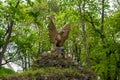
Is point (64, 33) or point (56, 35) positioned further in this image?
point (64, 33)

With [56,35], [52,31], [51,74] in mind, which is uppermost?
[52,31]

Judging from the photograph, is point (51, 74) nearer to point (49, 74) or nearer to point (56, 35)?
point (49, 74)

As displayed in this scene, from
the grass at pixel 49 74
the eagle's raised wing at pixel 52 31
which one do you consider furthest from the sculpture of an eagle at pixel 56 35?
the grass at pixel 49 74

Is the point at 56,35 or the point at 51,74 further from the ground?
the point at 56,35

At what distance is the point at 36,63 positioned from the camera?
51.7ft

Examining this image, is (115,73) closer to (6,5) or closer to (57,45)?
(57,45)

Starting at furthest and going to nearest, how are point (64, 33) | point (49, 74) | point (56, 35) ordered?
point (64, 33)
point (56, 35)
point (49, 74)

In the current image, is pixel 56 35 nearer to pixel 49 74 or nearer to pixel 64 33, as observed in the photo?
pixel 64 33

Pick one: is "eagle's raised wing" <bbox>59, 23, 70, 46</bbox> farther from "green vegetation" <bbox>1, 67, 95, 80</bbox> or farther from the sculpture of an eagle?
"green vegetation" <bbox>1, 67, 95, 80</bbox>

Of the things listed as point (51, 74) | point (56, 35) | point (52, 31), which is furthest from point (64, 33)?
point (51, 74)

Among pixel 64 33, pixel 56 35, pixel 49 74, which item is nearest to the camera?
pixel 49 74

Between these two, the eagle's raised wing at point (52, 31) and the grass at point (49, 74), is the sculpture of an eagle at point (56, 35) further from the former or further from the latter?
the grass at point (49, 74)

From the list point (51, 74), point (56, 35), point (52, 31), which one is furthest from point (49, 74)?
point (52, 31)

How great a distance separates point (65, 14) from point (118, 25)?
3722 millimetres
